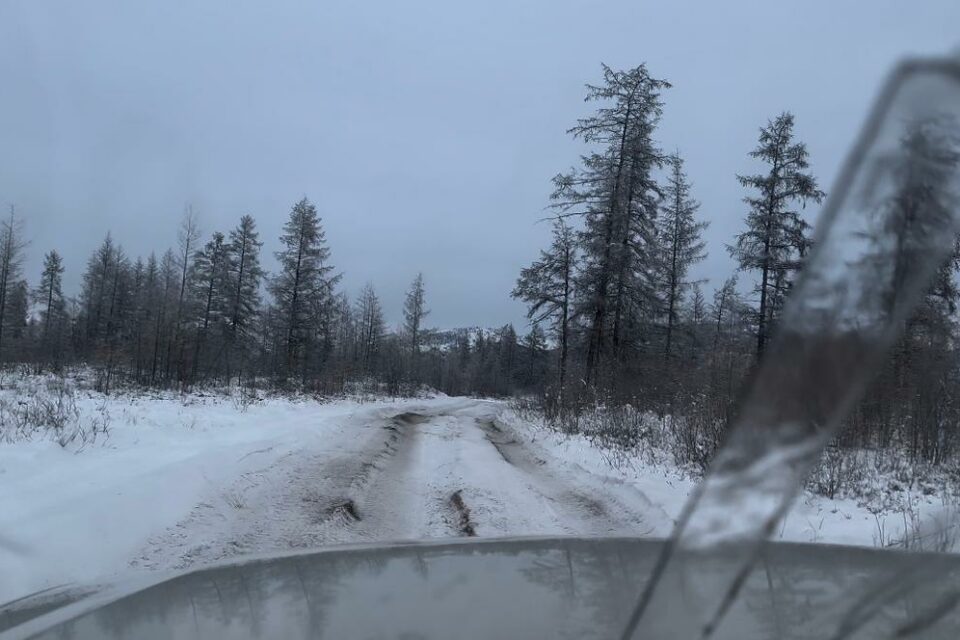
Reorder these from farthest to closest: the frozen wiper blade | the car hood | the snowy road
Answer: the snowy road
the car hood
the frozen wiper blade

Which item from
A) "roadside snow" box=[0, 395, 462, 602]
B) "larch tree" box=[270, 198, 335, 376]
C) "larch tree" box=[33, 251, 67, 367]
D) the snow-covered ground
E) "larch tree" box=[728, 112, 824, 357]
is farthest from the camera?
"larch tree" box=[33, 251, 67, 367]

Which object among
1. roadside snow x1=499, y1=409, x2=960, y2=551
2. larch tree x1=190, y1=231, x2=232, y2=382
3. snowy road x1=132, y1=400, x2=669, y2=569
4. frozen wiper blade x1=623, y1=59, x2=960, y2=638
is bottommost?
snowy road x1=132, y1=400, x2=669, y2=569

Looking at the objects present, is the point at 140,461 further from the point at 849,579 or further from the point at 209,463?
the point at 849,579

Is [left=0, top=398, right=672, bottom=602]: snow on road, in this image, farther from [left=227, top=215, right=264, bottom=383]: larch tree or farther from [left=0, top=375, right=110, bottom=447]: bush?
[left=227, top=215, right=264, bottom=383]: larch tree

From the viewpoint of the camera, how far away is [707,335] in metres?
45.1

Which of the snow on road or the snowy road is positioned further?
the snowy road

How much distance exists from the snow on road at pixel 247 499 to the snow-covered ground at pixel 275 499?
2 cm

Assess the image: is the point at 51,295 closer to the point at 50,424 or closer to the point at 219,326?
the point at 219,326

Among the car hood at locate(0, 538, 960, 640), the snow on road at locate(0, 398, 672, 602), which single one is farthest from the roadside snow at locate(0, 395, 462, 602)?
the car hood at locate(0, 538, 960, 640)

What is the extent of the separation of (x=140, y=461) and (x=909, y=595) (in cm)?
892

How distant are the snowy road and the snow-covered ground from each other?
26 mm

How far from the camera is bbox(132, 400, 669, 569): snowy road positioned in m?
6.66

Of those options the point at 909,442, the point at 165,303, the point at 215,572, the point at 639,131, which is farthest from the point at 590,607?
the point at 165,303

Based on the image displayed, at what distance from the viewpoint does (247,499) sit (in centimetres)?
815
